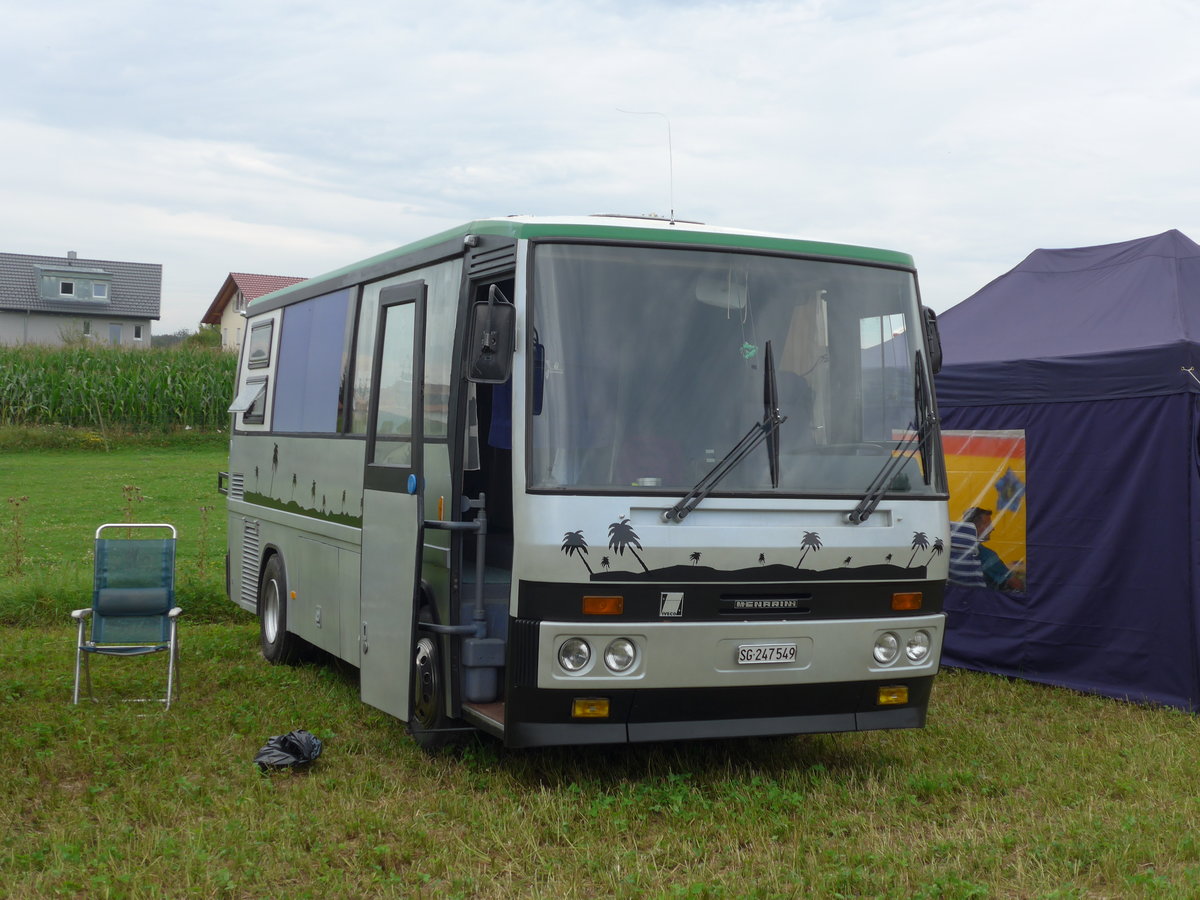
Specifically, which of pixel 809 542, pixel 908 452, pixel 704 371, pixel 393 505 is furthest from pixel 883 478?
pixel 393 505

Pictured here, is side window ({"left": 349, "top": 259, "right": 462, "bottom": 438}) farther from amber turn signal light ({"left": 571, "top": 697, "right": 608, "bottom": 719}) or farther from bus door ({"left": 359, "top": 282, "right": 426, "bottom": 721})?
amber turn signal light ({"left": 571, "top": 697, "right": 608, "bottom": 719})

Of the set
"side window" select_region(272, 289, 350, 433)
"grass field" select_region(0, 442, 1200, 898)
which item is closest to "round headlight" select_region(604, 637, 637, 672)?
"grass field" select_region(0, 442, 1200, 898)

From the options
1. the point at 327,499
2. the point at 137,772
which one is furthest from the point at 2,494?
the point at 137,772

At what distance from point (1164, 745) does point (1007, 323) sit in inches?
168

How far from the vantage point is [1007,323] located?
11195 millimetres

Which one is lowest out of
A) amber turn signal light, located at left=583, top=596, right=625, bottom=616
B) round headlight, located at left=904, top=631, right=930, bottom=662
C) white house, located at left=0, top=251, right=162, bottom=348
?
round headlight, located at left=904, top=631, right=930, bottom=662

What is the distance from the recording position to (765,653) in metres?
6.78

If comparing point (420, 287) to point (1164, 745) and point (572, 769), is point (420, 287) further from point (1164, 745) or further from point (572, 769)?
point (1164, 745)

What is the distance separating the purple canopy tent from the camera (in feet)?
30.5

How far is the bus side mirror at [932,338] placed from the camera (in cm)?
744

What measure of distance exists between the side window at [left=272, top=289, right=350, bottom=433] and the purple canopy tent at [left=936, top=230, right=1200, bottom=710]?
4810 mm

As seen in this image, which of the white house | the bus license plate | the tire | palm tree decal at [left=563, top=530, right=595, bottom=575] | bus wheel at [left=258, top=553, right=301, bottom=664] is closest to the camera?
palm tree decal at [left=563, top=530, right=595, bottom=575]

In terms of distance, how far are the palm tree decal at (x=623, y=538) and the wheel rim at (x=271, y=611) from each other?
500cm

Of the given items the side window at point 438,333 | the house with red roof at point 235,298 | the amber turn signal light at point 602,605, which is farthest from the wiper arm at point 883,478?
the house with red roof at point 235,298
